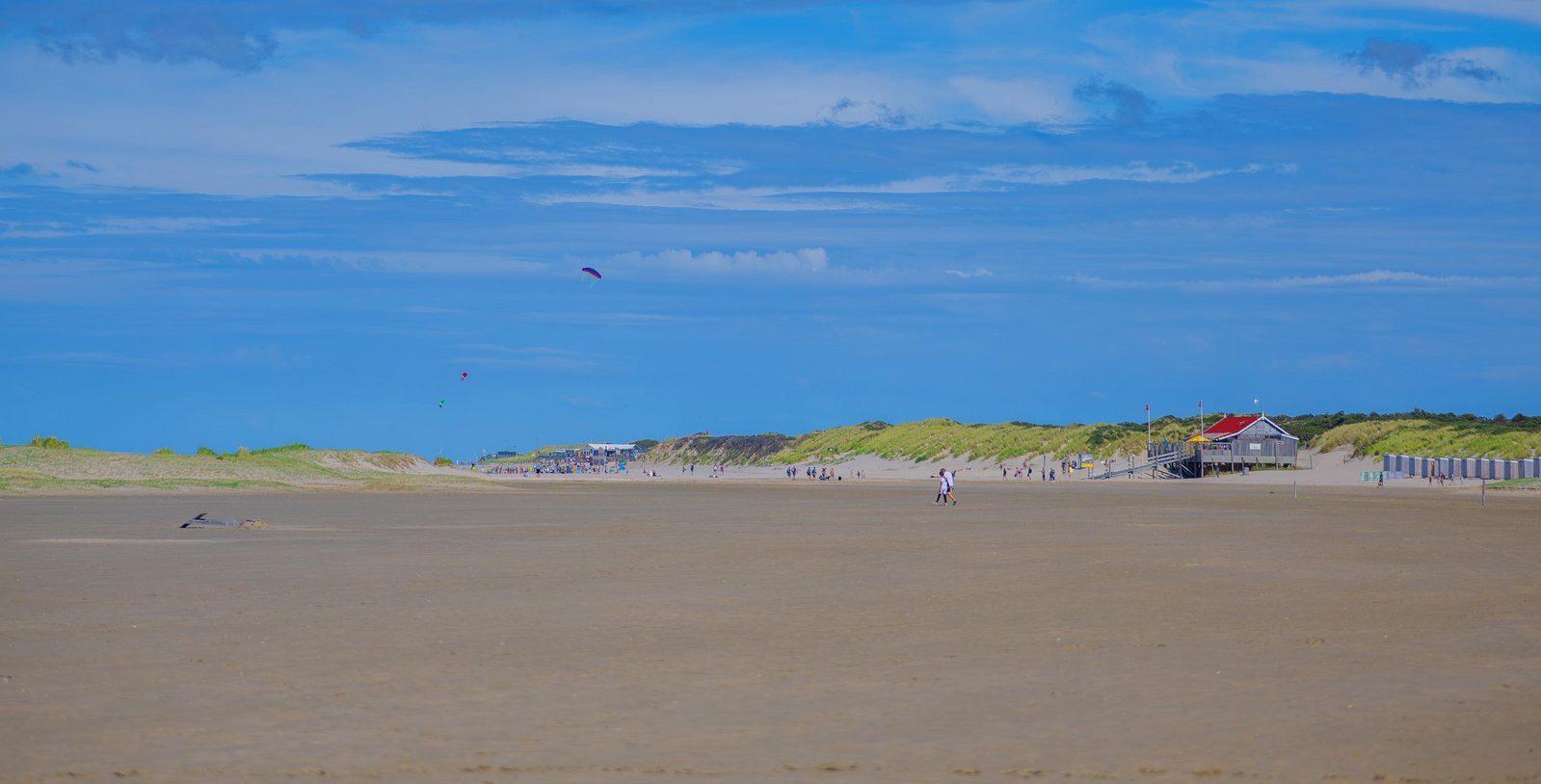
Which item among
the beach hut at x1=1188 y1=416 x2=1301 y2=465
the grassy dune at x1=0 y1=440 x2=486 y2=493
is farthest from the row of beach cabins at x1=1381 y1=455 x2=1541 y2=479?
the grassy dune at x1=0 y1=440 x2=486 y2=493

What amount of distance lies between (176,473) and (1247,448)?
196 feet

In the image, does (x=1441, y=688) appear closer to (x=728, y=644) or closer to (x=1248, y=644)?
(x=1248, y=644)

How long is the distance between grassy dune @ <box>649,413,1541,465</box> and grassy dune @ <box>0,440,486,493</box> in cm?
4969

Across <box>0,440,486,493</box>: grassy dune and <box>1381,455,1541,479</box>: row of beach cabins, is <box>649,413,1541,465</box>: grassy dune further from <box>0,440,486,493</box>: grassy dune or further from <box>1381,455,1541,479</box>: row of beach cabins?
<box>0,440,486,493</box>: grassy dune

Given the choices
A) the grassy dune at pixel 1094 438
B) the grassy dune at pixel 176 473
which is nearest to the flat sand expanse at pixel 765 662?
the grassy dune at pixel 176 473

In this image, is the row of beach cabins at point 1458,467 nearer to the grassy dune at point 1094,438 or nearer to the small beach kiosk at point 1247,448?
the grassy dune at point 1094,438

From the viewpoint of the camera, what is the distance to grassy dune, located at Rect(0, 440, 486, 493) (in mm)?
49062

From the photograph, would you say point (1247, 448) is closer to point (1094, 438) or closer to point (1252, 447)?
point (1252, 447)

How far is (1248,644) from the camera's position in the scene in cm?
1205

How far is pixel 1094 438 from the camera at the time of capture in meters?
107

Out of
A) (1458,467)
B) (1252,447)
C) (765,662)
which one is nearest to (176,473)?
(765,662)

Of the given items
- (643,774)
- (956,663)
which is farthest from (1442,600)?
(643,774)

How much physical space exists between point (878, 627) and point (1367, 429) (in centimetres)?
8223

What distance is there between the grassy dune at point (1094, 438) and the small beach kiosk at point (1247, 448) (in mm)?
3485
